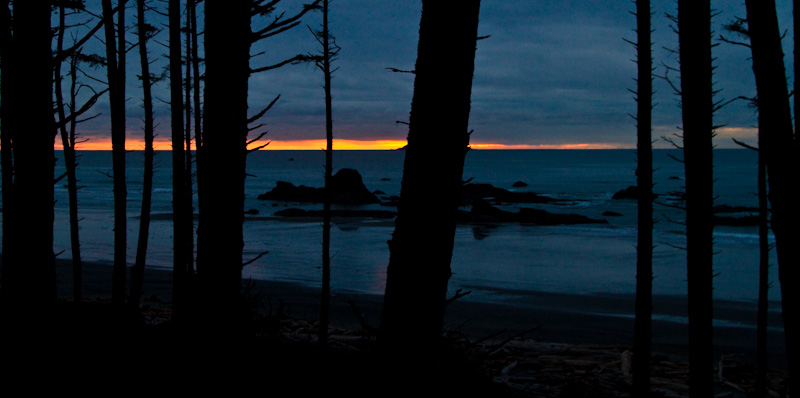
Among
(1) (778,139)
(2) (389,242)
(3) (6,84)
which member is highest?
(3) (6,84)

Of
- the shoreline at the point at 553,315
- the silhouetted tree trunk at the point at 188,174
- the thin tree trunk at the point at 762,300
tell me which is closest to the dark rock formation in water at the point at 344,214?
the shoreline at the point at 553,315

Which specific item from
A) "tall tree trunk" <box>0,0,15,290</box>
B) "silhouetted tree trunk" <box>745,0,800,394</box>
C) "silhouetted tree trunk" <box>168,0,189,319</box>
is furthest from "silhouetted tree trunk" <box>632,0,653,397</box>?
"tall tree trunk" <box>0,0,15,290</box>

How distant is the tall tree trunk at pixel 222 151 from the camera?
17.2 ft

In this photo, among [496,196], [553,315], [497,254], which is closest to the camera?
[553,315]

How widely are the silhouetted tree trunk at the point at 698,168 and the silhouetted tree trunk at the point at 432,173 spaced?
9.80 feet

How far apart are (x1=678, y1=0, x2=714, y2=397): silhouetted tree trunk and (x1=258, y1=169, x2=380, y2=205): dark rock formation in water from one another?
44067mm

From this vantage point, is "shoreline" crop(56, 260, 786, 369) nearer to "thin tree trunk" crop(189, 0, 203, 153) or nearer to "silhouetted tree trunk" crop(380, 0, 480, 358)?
"thin tree trunk" crop(189, 0, 203, 153)

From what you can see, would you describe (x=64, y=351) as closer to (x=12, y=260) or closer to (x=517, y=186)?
(x=12, y=260)

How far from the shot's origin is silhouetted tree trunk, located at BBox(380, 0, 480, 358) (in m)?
4.24

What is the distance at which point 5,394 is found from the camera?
3943 mm

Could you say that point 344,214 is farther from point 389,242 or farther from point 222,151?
point 389,242

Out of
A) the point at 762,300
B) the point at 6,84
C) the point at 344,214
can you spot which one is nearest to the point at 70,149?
the point at 6,84

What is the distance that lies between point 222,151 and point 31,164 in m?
1.43

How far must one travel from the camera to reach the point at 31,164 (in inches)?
175
